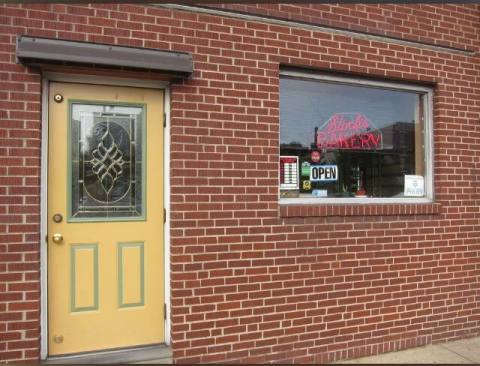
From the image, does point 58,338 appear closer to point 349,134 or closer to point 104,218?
point 104,218

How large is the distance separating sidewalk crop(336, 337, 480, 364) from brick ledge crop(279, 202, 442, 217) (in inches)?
54.6

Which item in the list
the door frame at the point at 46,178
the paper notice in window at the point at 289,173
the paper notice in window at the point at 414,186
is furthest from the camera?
the paper notice in window at the point at 414,186

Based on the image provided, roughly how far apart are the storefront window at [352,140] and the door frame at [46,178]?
112 cm

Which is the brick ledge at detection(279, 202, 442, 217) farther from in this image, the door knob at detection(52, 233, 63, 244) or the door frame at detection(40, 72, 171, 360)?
the door knob at detection(52, 233, 63, 244)

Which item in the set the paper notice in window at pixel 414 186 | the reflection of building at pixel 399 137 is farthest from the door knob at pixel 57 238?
the paper notice in window at pixel 414 186

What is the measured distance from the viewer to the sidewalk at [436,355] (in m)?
3.97

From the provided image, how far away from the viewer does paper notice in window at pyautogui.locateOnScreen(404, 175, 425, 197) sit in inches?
181

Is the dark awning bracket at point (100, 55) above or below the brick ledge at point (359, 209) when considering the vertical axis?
above

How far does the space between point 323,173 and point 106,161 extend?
2.12m

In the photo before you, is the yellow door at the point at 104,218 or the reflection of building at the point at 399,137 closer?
the yellow door at the point at 104,218

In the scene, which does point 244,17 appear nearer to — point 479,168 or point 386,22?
point 386,22

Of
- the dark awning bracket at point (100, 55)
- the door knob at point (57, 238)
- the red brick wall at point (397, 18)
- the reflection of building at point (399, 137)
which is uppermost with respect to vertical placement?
the red brick wall at point (397, 18)

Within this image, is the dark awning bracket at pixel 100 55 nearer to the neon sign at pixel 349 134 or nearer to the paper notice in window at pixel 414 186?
the neon sign at pixel 349 134

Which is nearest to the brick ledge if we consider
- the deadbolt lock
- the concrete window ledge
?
the concrete window ledge
